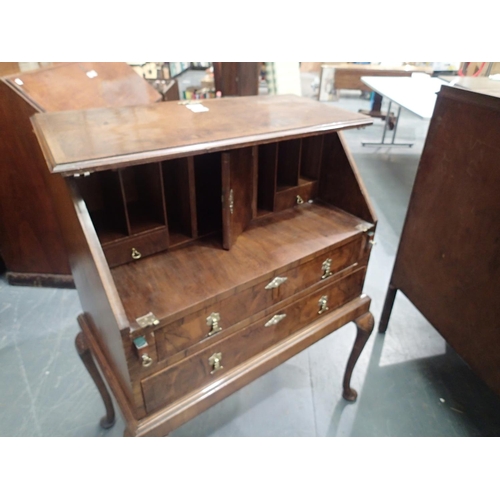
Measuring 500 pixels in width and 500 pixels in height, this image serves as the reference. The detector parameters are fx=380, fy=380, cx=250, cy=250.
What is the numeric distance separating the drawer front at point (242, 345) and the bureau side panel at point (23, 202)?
125cm

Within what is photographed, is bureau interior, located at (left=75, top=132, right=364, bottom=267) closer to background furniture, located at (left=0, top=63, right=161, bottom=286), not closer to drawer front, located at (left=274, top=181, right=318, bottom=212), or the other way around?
drawer front, located at (left=274, top=181, right=318, bottom=212)

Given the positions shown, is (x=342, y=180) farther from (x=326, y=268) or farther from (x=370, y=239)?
(x=326, y=268)

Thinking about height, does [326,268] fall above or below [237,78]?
below

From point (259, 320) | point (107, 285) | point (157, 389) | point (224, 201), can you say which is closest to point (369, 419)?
point (259, 320)

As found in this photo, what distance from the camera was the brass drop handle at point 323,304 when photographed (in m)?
1.28

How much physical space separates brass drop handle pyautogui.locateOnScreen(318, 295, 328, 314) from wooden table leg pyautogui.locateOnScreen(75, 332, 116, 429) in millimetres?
776

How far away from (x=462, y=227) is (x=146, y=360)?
124 centimetres

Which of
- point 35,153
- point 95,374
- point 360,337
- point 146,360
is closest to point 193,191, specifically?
point 146,360

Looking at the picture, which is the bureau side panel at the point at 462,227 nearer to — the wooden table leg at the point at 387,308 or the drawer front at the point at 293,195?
the wooden table leg at the point at 387,308

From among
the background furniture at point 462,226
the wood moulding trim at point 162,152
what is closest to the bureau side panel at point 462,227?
the background furniture at point 462,226

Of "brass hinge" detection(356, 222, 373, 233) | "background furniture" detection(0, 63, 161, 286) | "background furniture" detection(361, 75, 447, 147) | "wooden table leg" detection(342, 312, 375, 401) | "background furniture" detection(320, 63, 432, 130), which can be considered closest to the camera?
"brass hinge" detection(356, 222, 373, 233)

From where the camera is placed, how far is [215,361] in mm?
1059

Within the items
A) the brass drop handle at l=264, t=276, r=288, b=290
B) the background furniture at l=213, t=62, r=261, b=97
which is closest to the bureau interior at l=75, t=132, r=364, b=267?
the brass drop handle at l=264, t=276, r=288, b=290

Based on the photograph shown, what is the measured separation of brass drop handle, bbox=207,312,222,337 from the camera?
38.7 inches
